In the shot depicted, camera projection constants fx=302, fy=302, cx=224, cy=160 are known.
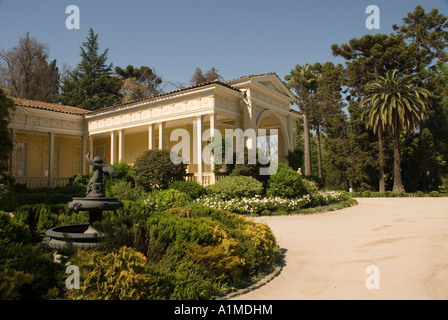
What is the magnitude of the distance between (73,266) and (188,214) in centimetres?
359

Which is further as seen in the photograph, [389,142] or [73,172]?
[389,142]

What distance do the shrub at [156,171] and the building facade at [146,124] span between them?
4.62 ft

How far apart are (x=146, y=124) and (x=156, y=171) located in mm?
5849

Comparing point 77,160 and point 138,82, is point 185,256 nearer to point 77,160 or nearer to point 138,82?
point 77,160

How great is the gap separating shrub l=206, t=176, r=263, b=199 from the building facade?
1537 millimetres

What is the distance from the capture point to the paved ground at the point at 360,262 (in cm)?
436

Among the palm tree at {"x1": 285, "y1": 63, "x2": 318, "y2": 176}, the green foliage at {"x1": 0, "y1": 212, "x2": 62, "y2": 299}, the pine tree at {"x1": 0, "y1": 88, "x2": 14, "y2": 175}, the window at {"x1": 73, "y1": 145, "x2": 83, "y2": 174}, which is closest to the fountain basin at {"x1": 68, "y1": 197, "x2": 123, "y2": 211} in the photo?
the green foliage at {"x1": 0, "y1": 212, "x2": 62, "y2": 299}

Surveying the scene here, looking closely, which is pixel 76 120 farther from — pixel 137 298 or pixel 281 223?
pixel 137 298

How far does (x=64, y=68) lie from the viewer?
4300cm

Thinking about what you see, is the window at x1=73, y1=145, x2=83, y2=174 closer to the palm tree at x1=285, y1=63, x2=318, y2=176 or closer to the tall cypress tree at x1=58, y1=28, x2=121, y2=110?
the tall cypress tree at x1=58, y1=28, x2=121, y2=110

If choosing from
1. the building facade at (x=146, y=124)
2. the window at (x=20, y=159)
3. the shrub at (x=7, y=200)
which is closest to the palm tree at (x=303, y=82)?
the building facade at (x=146, y=124)

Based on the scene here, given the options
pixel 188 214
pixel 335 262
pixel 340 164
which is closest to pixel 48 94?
pixel 340 164

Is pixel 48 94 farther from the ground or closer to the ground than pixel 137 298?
farther from the ground

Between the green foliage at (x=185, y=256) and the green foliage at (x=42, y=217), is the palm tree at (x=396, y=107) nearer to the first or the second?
the green foliage at (x=185, y=256)
